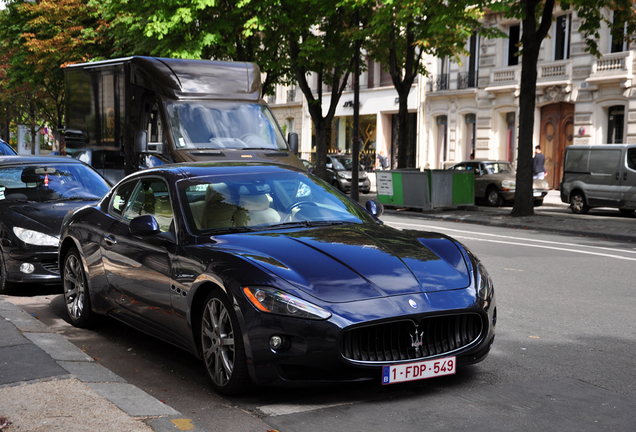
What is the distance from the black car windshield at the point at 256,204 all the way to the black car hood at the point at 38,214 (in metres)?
3.30

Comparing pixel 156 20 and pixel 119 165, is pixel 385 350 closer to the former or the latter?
pixel 119 165

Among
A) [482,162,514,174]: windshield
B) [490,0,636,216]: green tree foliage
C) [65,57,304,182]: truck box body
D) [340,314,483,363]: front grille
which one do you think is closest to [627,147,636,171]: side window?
[490,0,636,216]: green tree foliage

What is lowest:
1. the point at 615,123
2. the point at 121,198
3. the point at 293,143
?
the point at 121,198

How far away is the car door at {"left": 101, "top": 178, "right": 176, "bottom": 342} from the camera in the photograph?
5.45 m

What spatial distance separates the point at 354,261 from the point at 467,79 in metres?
34.0

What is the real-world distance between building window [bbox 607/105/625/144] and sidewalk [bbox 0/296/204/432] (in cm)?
2823

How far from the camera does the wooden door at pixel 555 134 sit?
32.3 meters

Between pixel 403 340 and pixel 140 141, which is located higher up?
pixel 140 141

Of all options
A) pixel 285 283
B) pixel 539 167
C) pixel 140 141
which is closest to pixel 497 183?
pixel 539 167

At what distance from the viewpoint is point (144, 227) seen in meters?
5.47

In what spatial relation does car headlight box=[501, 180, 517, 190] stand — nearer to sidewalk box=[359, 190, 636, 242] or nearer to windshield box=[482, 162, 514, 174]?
windshield box=[482, 162, 514, 174]

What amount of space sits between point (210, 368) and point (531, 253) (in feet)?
28.1

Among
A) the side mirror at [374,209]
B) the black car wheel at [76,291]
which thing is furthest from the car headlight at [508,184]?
the black car wheel at [76,291]

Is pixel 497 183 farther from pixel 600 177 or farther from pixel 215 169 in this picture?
pixel 215 169
